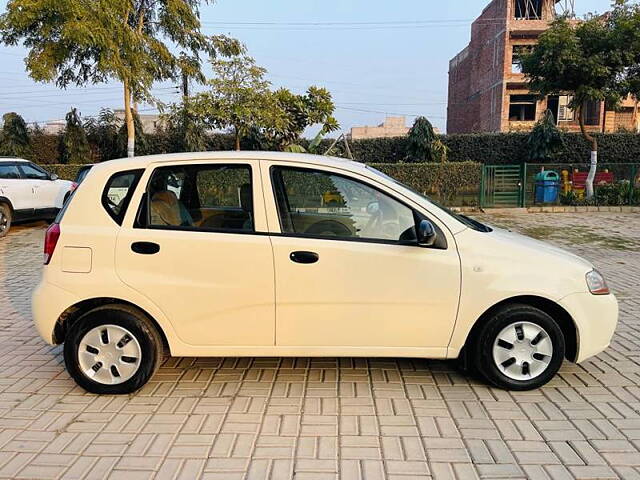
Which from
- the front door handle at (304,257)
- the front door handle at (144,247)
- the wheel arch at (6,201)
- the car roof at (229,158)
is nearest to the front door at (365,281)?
the front door handle at (304,257)

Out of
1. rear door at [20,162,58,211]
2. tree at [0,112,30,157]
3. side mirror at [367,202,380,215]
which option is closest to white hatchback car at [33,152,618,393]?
side mirror at [367,202,380,215]

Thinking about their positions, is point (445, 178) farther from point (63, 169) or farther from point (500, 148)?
point (63, 169)

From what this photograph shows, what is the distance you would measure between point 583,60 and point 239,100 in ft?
33.5

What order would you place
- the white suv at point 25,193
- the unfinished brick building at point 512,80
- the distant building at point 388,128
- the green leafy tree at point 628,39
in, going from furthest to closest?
the distant building at point 388,128 → the unfinished brick building at point 512,80 → the green leafy tree at point 628,39 → the white suv at point 25,193

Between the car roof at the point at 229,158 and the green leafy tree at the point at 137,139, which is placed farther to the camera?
the green leafy tree at the point at 137,139

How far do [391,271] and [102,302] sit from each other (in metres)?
2.02

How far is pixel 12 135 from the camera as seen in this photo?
18.5 meters

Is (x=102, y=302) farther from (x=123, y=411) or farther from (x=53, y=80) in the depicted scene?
(x=53, y=80)

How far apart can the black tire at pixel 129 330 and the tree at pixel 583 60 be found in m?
14.9

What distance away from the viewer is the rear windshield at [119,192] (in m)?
3.40

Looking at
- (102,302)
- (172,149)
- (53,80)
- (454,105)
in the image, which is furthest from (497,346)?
(454,105)

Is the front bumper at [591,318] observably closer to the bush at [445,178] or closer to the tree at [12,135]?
the bush at [445,178]

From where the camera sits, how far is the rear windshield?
3396 millimetres

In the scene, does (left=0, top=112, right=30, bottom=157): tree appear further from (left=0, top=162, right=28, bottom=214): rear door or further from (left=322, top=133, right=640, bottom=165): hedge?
(left=322, top=133, right=640, bottom=165): hedge
